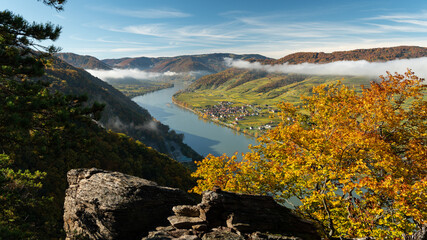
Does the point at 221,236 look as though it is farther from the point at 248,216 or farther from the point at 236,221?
the point at 248,216

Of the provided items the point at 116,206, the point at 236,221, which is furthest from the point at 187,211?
the point at 116,206

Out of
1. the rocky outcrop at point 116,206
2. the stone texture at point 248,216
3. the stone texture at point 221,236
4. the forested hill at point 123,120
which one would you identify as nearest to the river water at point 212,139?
the forested hill at point 123,120

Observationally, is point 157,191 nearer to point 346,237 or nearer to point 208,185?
point 208,185

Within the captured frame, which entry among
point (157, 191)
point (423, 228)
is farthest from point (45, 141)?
point (423, 228)

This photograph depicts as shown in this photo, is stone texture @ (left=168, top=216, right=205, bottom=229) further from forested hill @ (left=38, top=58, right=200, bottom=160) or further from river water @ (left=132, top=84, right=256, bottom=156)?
river water @ (left=132, top=84, right=256, bottom=156)

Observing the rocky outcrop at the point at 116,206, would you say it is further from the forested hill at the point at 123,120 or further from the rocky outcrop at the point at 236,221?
the forested hill at the point at 123,120
